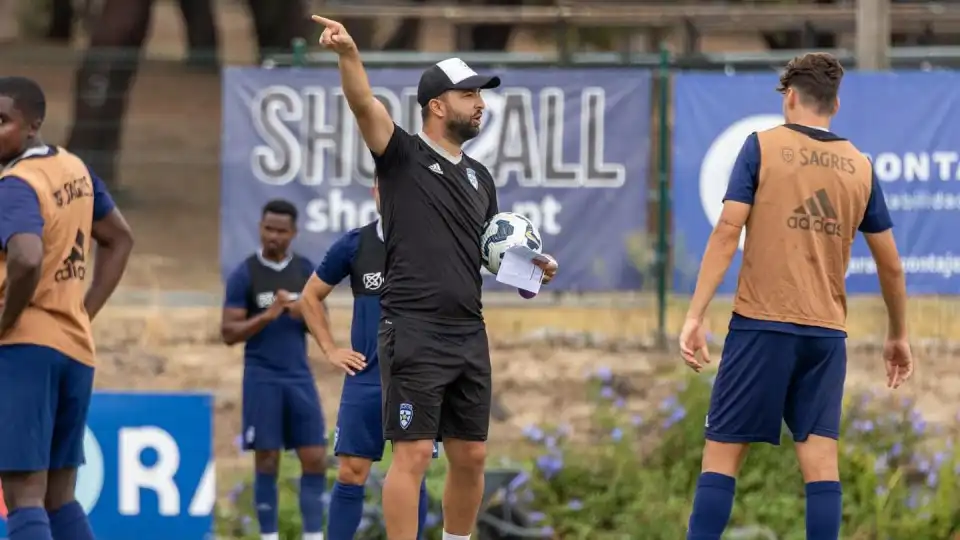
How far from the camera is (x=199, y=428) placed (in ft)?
28.3

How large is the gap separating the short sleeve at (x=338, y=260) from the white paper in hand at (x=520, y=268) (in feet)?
4.77

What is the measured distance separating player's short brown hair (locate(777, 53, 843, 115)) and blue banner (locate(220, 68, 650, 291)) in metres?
5.26

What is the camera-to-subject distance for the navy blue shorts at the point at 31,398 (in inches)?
255

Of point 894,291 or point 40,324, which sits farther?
point 894,291

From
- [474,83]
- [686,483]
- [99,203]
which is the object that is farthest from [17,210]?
[686,483]

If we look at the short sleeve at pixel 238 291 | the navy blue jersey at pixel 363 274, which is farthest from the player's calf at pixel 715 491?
the short sleeve at pixel 238 291

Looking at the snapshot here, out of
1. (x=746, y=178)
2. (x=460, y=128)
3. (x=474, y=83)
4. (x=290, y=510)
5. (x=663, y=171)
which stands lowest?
(x=290, y=510)

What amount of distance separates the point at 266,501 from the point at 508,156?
400 cm

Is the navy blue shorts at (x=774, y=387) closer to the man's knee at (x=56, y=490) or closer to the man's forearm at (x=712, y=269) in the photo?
the man's forearm at (x=712, y=269)

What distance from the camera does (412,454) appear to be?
6.44m

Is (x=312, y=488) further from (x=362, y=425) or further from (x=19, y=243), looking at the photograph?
(x=19, y=243)

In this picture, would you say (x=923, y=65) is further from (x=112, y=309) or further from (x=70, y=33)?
(x=70, y=33)

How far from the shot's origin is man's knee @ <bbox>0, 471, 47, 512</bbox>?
6.54 metres

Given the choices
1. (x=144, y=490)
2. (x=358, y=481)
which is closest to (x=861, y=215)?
(x=358, y=481)
